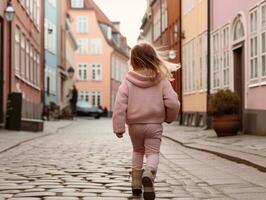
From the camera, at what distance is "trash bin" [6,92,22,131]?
2489cm

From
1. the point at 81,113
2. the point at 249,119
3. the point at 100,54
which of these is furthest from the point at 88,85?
the point at 249,119

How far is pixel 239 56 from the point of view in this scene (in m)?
23.2

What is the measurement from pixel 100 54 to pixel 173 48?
50.5m

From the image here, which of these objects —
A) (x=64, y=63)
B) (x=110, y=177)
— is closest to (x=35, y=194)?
(x=110, y=177)

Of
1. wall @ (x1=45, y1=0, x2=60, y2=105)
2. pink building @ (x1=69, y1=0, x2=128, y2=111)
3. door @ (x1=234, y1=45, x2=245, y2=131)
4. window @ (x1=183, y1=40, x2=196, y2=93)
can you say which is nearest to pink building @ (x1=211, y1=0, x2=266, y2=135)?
door @ (x1=234, y1=45, x2=245, y2=131)

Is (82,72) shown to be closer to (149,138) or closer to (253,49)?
(253,49)

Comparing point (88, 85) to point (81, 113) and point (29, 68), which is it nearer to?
point (81, 113)

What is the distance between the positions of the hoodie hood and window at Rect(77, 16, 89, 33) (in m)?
83.9

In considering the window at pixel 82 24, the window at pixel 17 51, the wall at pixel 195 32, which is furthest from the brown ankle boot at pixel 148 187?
the window at pixel 82 24

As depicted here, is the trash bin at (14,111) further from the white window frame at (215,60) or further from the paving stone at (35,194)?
the paving stone at (35,194)

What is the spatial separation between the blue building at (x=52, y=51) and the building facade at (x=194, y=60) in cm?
1533

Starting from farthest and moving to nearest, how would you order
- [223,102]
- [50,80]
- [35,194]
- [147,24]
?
1. [147,24]
2. [50,80]
3. [223,102]
4. [35,194]

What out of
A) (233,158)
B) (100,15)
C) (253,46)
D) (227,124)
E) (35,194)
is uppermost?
(100,15)

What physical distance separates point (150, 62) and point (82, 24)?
84413 millimetres
